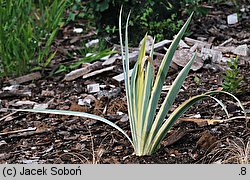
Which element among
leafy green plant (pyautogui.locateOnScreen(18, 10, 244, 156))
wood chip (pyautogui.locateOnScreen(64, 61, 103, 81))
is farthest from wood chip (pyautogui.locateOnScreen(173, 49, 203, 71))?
leafy green plant (pyautogui.locateOnScreen(18, 10, 244, 156))

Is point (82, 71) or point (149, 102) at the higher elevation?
point (149, 102)

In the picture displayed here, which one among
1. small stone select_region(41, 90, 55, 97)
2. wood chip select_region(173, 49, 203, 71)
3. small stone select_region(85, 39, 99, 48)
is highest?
wood chip select_region(173, 49, 203, 71)

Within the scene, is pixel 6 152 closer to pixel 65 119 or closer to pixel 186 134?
pixel 65 119

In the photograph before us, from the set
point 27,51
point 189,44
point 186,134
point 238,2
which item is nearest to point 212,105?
point 186,134

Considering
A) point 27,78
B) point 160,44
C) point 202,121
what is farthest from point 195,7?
point 202,121

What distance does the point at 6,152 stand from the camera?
11.7 ft

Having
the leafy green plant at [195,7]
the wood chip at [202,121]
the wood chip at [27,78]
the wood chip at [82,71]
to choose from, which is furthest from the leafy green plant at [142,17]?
the wood chip at [202,121]

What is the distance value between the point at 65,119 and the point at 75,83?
2.22ft

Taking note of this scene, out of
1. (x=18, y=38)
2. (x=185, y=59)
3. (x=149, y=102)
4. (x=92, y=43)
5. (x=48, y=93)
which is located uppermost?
(x=149, y=102)

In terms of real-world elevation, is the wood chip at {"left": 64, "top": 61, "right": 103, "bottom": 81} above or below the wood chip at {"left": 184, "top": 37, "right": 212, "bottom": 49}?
below

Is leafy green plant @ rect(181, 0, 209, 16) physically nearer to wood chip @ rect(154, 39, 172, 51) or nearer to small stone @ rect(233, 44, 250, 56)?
wood chip @ rect(154, 39, 172, 51)

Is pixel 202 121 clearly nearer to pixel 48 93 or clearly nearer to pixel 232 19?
pixel 48 93

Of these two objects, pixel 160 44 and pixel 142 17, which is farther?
pixel 142 17

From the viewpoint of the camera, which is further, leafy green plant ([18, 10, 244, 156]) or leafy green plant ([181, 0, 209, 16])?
leafy green plant ([181, 0, 209, 16])
